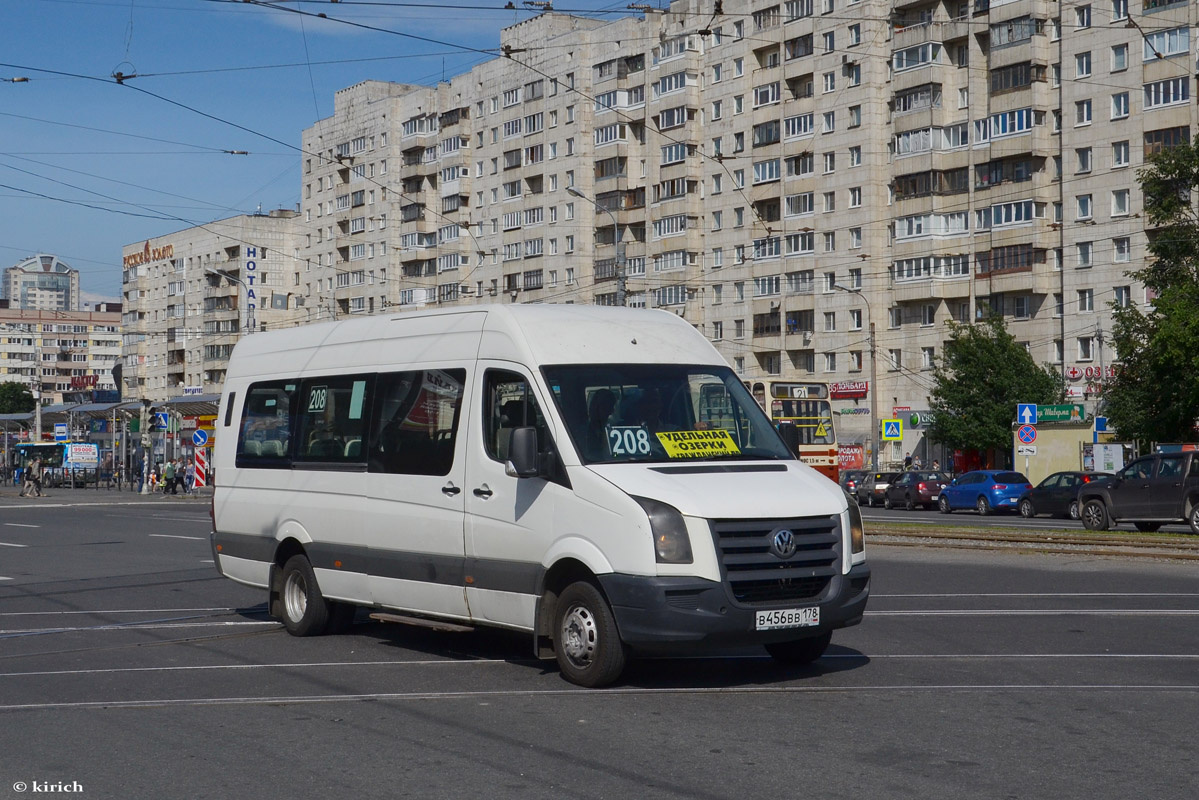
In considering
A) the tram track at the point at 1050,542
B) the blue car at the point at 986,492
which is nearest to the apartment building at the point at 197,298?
the blue car at the point at 986,492

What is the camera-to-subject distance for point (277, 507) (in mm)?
12250

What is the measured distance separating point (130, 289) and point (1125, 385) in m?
111

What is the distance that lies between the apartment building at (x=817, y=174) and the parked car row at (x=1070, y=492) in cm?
1279

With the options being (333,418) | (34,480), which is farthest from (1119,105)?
(333,418)

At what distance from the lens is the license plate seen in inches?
347

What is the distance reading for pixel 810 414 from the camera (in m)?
44.2

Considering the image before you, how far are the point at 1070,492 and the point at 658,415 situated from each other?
3403cm

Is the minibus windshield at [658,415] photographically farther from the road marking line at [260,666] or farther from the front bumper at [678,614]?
the road marking line at [260,666]

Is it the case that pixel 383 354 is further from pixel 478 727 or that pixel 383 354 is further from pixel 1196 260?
pixel 1196 260

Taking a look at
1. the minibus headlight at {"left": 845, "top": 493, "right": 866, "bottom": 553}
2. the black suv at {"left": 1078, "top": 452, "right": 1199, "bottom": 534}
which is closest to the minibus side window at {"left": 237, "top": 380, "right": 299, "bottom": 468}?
the minibus headlight at {"left": 845, "top": 493, "right": 866, "bottom": 553}

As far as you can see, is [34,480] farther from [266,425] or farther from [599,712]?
[599,712]

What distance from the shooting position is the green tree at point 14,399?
17662 cm

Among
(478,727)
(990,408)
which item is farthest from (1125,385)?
(478,727)

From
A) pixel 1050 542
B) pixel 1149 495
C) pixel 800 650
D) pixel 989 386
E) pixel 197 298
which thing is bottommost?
pixel 1050 542
